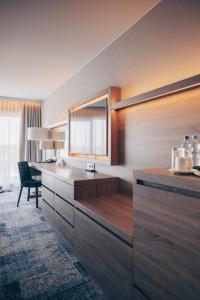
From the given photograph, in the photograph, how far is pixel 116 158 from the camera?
2.56 metres

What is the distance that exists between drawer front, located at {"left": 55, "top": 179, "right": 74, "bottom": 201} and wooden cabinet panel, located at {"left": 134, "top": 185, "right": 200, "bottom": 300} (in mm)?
1141

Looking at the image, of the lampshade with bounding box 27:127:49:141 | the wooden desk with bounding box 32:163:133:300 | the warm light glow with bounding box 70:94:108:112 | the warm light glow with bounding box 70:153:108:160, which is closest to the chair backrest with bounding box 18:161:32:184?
the lampshade with bounding box 27:127:49:141

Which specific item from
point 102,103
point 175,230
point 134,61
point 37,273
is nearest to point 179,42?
point 134,61

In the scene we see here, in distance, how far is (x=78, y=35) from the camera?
2.58 m

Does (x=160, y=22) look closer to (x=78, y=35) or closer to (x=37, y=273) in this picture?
(x=78, y=35)

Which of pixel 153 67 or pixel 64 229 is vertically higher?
pixel 153 67

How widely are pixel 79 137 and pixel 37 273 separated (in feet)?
6.77

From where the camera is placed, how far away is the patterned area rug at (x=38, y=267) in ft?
5.89

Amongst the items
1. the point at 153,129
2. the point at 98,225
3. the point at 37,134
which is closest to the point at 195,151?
the point at 153,129

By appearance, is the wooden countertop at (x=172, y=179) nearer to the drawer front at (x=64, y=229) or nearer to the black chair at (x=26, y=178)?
the drawer front at (x=64, y=229)

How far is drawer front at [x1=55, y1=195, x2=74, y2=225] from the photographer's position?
2.41m

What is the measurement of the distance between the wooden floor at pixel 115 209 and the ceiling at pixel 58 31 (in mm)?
1966

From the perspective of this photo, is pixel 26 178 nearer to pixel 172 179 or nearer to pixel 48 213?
pixel 48 213

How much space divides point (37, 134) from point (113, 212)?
3426 millimetres
